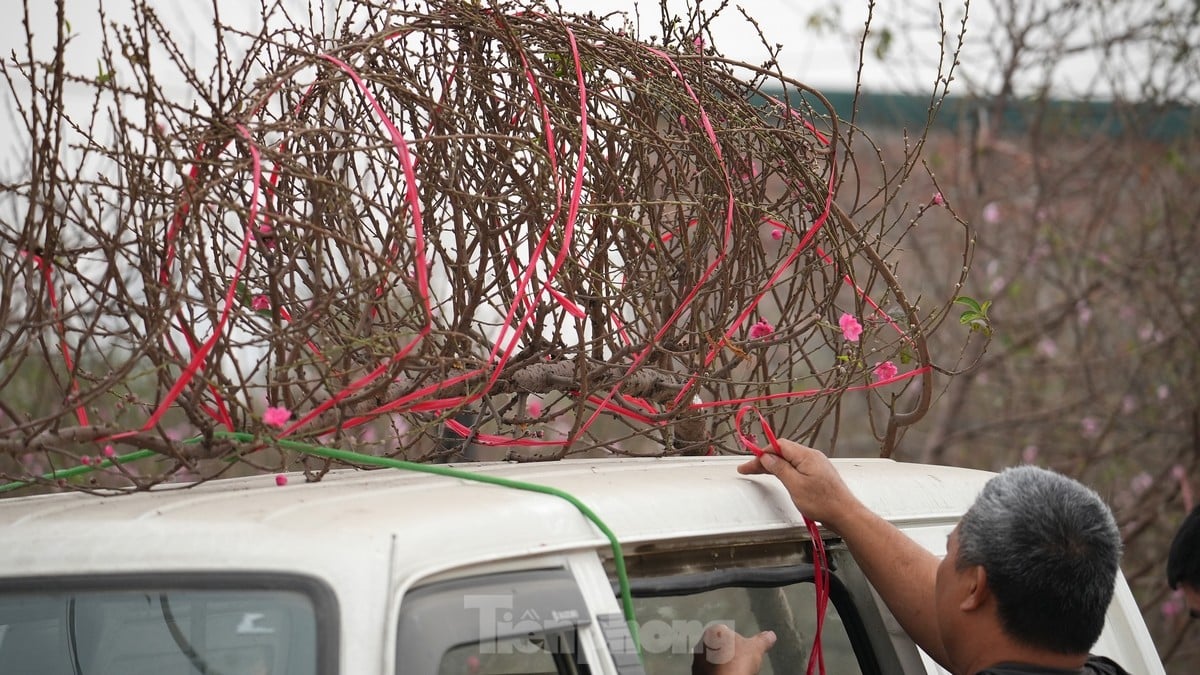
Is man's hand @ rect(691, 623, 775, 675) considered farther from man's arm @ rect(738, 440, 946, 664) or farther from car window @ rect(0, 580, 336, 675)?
car window @ rect(0, 580, 336, 675)

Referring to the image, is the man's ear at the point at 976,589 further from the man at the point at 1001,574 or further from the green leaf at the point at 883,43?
the green leaf at the point at 883,43

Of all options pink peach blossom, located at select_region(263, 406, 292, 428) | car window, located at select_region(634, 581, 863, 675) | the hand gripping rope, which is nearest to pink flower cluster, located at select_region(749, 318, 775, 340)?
the hand gripping rope

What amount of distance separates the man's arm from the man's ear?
0.52 feet

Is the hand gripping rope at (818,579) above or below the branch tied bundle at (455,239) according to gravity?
below

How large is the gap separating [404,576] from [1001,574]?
1060 mm

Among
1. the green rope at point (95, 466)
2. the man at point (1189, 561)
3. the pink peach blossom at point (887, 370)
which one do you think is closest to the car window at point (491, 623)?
the green rope at point (95, 466)

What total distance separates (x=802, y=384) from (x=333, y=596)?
5915mm

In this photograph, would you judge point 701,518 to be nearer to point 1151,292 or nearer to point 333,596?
point 333,596

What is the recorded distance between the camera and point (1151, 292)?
714 cm

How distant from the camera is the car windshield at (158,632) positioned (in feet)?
5.35

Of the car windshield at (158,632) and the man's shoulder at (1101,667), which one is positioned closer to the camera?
the car windshield at (158,632)

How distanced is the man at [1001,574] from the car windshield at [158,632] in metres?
0.82

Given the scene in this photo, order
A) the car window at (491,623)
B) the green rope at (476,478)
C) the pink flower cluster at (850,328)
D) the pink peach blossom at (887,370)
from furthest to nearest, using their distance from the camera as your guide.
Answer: the pink peach blossom at (887,370), the pink flower cluster at (850,328), the green rope at (476,478), the car window at (491,623)

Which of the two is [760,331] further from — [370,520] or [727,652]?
[370,520]
